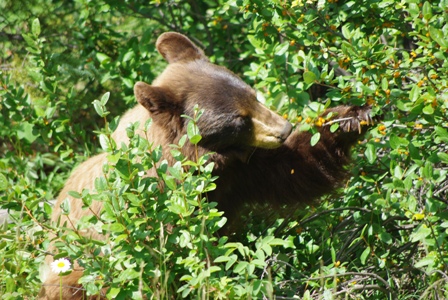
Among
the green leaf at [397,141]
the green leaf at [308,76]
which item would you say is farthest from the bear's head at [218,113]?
the green leaf at [397,141]

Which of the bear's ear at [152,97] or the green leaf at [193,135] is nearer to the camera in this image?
the green leaf at [193,135]

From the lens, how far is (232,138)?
15.5 feet

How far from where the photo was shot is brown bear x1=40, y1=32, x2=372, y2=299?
4.69m

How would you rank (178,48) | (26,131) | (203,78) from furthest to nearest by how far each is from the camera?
(26,131), (178,48), (203,78)

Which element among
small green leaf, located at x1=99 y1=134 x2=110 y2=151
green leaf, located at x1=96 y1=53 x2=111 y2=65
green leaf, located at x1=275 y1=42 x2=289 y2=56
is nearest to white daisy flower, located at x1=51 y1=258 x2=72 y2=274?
small green leaf, located at x1=99 y1=134 x2=110 y2=151

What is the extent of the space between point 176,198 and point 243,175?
1.48 metres

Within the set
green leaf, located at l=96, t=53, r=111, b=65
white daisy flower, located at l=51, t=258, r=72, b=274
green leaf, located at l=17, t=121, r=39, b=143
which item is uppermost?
green leaf, located at l=96, t=53, r=111, b=65

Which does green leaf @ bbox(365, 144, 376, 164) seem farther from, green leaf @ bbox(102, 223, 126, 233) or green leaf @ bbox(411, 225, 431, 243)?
green leaf @ bbox(102, 223, 126, 233)

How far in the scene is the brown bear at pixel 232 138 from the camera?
4.69 metres

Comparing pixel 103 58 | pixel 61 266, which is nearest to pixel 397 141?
pixel 61 266

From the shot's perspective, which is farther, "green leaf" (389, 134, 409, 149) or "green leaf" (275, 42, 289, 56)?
"green leaf" (275, 42, 289, 56)

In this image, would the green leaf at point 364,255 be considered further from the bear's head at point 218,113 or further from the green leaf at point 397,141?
the bear's head at point 218,113

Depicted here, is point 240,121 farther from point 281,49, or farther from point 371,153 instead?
point 371,153

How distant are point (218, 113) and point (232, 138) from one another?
0.20 m
